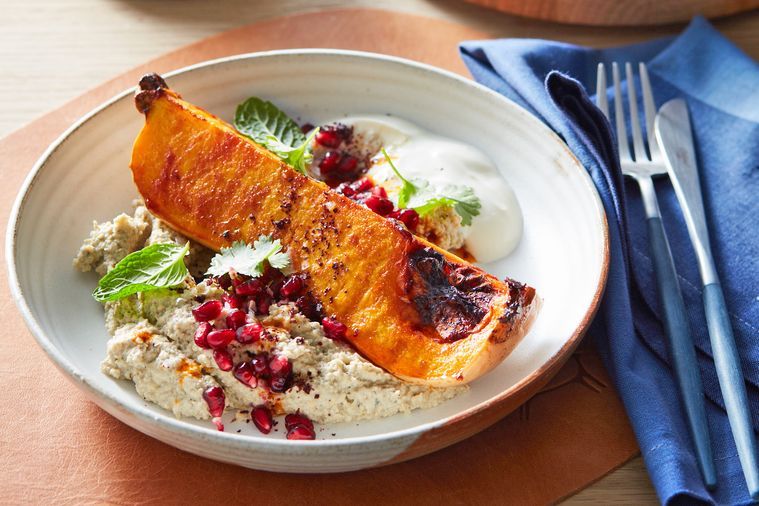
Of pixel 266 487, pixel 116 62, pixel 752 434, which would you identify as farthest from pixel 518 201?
pixel 116 62

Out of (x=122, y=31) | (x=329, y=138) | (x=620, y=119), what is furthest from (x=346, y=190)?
(x=122, y=31)

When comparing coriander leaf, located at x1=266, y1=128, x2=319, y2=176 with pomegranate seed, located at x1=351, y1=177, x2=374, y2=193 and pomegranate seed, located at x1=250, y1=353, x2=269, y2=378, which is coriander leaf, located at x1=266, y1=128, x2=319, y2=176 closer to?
pomegranate seed, located at x1=351, y1=177, x2=374, y2=193

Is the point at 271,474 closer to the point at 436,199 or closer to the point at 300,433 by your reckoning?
the point at 300,433

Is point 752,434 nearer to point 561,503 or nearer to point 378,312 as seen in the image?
point 561,503

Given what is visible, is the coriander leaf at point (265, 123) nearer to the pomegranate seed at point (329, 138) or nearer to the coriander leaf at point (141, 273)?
the pomegranate seed at point (329, 138)

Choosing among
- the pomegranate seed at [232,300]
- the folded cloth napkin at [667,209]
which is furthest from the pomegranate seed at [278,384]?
the folded cloth napkin at [667,209]
